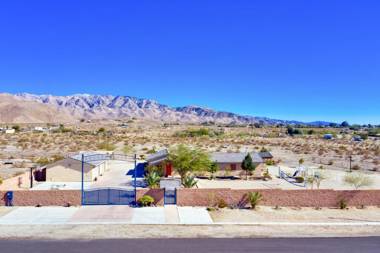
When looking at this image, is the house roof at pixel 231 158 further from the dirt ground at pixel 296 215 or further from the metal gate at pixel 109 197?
the dirt ground at pixel 296 215

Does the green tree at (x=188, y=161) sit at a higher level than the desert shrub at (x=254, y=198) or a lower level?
higher

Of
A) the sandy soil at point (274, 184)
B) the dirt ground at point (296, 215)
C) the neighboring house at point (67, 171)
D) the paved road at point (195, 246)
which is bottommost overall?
the paved road at point (195, 246)

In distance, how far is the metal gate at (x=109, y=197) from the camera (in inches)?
1205

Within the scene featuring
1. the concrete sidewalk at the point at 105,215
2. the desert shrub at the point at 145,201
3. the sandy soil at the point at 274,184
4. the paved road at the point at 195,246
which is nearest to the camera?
the paved road at the point at 195,246

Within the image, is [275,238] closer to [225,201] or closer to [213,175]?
[225,201]

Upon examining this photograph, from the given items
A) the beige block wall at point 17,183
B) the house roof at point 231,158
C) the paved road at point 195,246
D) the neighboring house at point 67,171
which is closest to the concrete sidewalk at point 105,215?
the paved road at point 195,246

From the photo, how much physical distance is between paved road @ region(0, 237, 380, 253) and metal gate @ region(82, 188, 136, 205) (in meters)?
8.52

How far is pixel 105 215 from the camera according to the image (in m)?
27.5

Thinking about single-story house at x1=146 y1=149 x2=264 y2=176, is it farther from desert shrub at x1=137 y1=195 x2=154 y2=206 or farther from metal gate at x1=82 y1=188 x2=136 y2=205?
desert shrub at x1=137 y1=195 x2=154 y2=206

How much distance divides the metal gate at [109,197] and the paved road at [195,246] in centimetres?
852

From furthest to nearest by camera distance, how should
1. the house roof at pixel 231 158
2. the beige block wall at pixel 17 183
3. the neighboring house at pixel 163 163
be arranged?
the house roof at pixel 231 158 → the neighboring house at pixel 163 163 → the beige block wall at pixel 17 183

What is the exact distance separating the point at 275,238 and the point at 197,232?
4251 millimetres

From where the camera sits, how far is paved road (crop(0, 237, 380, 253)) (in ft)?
67.5

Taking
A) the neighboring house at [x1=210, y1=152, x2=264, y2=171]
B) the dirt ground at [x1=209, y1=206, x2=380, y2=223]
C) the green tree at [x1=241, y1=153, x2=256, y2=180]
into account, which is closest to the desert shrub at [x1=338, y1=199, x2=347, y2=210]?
the dirt ground at [x1=209, y1=206, x2=380, y2=223]
